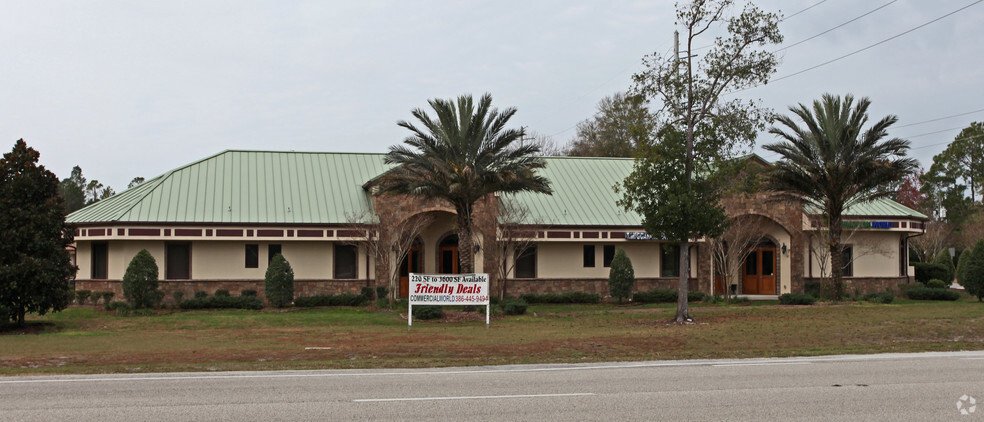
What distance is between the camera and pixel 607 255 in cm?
3528

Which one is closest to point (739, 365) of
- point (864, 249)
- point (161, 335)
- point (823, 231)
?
point (161, 335)

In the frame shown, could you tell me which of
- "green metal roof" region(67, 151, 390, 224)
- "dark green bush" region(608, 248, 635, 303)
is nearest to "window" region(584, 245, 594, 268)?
"dark green bush" region(608, 248, 635, 303)

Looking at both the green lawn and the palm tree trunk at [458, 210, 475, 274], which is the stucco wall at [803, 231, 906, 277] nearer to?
the green lawn

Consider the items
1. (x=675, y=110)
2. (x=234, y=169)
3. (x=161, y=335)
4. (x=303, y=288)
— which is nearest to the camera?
(x=161, y=335)

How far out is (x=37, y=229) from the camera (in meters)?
22.7

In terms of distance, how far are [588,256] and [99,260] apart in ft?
65.9

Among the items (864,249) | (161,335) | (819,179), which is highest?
(819,179)

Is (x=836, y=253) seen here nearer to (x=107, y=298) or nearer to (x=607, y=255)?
(x=607, y=255)

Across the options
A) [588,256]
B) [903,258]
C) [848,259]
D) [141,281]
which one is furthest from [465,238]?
[903,258]

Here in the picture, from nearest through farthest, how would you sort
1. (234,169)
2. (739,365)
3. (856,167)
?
(739,365)
(856,167)
(234,169)

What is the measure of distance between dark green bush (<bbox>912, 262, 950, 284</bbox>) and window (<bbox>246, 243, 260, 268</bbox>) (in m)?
32.1

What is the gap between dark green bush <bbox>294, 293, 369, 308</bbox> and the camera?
31.0 metres

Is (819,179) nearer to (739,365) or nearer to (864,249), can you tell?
(864,249)

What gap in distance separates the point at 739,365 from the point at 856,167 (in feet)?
60.7
